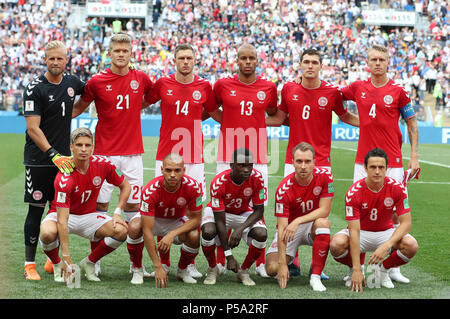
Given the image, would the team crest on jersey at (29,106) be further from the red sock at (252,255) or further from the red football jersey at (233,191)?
the red sock at (252,255)

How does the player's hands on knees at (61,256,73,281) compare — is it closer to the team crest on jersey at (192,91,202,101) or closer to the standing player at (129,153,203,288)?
the standing player at (129,153,203,288)

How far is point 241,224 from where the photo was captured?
6.04m

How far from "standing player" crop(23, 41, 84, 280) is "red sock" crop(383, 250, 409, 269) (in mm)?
3008

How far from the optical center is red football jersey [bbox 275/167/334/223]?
5766mm

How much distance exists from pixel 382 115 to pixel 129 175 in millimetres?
2547

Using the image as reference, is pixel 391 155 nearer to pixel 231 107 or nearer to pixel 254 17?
pixel 231 107

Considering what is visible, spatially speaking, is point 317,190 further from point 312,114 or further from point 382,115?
point 382,115

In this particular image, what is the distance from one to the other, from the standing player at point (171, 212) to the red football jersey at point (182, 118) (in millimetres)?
725

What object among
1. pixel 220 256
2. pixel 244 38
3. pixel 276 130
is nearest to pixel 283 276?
pixel 220 256

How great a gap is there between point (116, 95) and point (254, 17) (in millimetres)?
27656

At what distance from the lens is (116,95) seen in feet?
20.8

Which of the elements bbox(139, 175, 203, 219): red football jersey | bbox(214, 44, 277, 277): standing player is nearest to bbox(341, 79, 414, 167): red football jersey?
bbox(214, 44, 277, 277): standing player

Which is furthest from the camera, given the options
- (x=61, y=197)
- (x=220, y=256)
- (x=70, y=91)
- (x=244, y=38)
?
(x=244, y=38)

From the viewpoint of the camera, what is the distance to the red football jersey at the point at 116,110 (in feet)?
20.9
